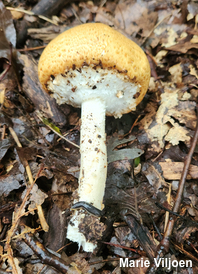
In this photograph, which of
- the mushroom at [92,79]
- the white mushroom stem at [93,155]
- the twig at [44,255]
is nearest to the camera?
the twig at [44,255]

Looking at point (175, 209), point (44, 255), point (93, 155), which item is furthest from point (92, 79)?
point (44, 255)

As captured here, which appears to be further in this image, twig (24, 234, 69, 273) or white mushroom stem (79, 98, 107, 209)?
white mushroom stem (79, 98, 107, 209)

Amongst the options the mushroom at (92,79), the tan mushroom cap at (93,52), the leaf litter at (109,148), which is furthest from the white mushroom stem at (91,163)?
the tan mushroom cap at (93,52)

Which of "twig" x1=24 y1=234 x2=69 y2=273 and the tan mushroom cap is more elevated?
the tan mushroom cap

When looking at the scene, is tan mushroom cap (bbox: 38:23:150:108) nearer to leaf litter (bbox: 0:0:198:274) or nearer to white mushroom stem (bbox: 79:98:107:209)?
white mushroom stem (bbox: 79:98:107:209)

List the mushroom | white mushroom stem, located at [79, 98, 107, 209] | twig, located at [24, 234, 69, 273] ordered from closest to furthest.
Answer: twig, located at [24, 234, 69, 273]
the mushroom
white mushroom stem, located at [79, 98, 107, 209]

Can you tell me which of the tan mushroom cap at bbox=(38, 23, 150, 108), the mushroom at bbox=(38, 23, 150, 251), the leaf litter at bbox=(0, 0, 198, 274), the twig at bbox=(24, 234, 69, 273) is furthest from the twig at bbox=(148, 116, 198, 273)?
the tan mushroom cap at bbox=(38, 23, 150, 108)

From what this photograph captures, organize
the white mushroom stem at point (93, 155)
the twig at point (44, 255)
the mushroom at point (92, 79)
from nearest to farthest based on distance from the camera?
the twig at point (44, 255) → the mushroom at point (92, 79) → the white mushroom stem at point (93, 155)

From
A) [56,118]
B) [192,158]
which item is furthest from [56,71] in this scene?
[192,158]

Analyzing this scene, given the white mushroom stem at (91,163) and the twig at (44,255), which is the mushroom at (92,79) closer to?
the white mushroom stem at (91,163)
